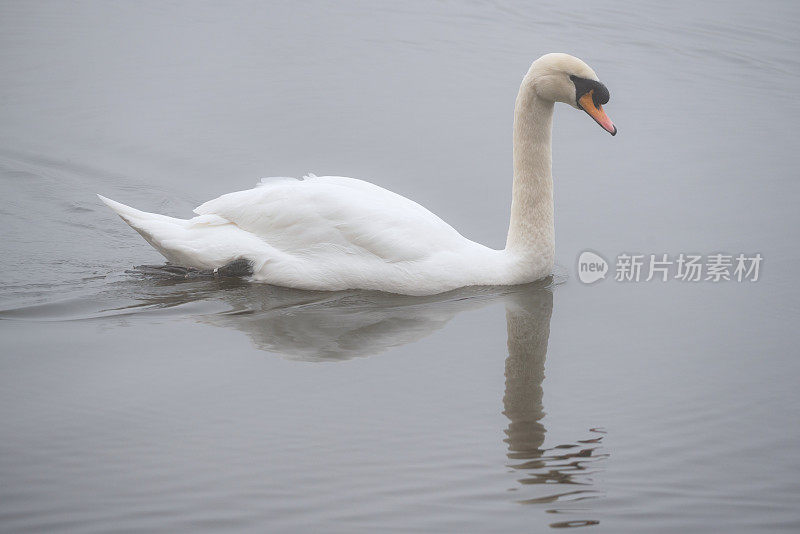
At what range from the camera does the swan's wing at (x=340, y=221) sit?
775cm

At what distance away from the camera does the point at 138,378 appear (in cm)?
647

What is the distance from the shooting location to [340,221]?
7.81m

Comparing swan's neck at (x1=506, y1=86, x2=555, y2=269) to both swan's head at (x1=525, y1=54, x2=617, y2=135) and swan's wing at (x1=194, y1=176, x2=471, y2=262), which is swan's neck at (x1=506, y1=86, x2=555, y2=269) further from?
swan's wing at (x1=194, y1=176, x2=471, y2=262)

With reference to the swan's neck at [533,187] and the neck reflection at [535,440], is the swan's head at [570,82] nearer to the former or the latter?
the swan's neck at [533,187]

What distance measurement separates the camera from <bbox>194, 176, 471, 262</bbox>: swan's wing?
7754 mm

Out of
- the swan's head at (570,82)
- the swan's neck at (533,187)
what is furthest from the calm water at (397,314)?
the swan's head at (570,82)

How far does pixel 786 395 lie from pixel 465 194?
13.7ft

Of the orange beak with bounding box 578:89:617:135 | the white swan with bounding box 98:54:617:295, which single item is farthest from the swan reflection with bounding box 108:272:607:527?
the orange beak with bounding box 578:89:617:135

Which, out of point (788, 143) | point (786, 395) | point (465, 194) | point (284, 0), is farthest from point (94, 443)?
point (284, 0)

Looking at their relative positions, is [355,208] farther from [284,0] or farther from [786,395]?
[284,0]

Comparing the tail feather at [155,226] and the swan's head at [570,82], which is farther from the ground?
the swan's head at [570,82]

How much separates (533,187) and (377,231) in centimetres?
130

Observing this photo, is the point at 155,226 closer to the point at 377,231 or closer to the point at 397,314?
the point at 377,231

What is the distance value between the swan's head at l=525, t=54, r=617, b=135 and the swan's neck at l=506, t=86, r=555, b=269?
0.19 m
